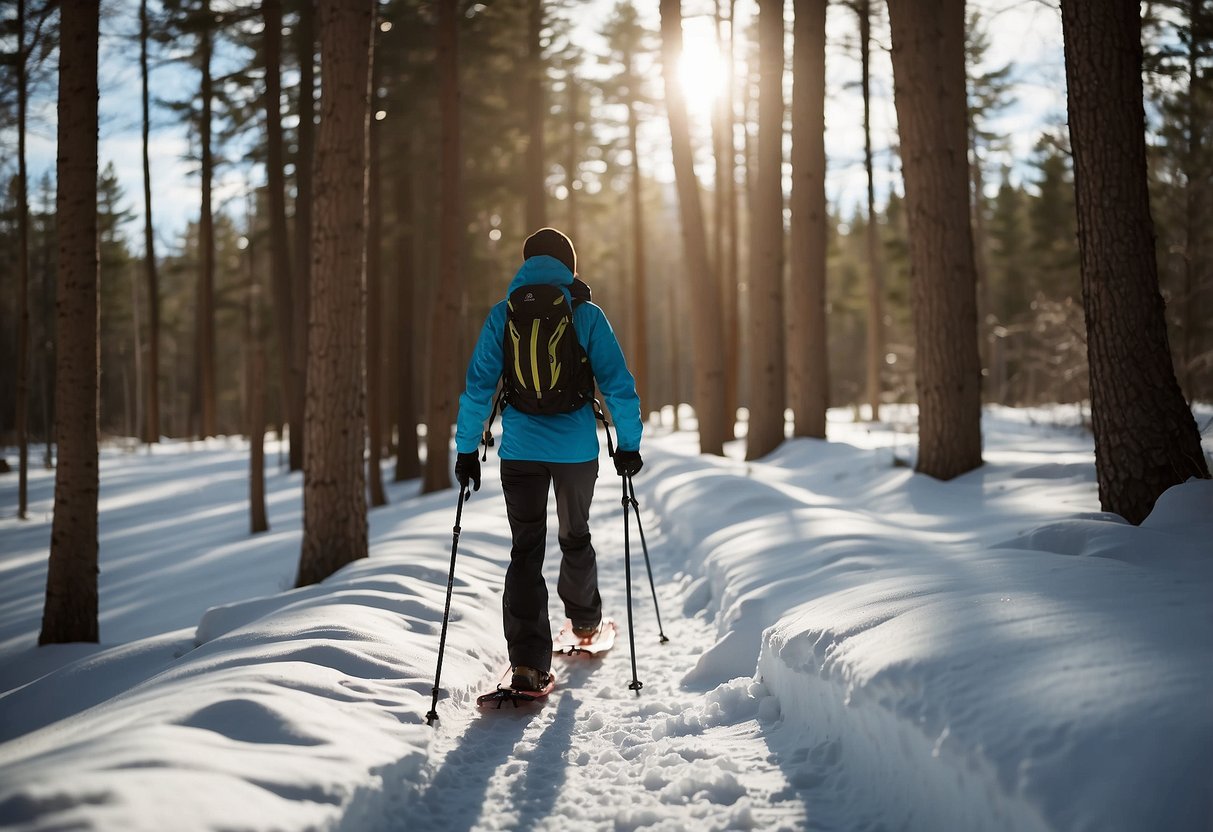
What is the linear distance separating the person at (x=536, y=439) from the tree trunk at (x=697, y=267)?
10.1m

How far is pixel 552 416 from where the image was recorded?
4.50 m

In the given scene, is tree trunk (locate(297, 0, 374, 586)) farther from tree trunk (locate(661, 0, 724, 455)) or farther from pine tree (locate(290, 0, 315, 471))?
tree trunk (locate(661, 0, 724, 455))

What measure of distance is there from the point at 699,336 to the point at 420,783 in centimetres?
1229

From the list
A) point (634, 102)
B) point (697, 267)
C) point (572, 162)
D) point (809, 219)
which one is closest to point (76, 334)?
point (697, 267)

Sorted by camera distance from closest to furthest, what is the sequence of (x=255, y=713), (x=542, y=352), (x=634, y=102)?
(x=255, y=713)
(x=542, y=352)
(x=634, y=102)

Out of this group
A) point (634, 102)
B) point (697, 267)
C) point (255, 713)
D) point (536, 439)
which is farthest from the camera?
point (634, 102)

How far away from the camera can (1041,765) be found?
7.38ft

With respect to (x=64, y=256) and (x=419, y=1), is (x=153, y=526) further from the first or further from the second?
(x=419, y=1)

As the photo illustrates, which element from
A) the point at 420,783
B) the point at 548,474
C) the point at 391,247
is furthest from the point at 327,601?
the point at 391,247

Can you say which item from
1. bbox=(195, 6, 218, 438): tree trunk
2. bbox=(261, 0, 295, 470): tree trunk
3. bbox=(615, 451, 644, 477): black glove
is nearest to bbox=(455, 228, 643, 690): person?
bbox=(615, 451, 644, 477): black glove

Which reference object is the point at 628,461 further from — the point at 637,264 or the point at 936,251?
the point at 637,264

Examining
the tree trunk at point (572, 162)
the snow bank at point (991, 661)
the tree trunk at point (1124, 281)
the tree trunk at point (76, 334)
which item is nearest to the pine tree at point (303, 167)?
the tree trunk at point (76, 334)

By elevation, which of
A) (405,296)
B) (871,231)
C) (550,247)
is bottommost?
(550,247)

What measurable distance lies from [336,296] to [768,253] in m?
9.28
